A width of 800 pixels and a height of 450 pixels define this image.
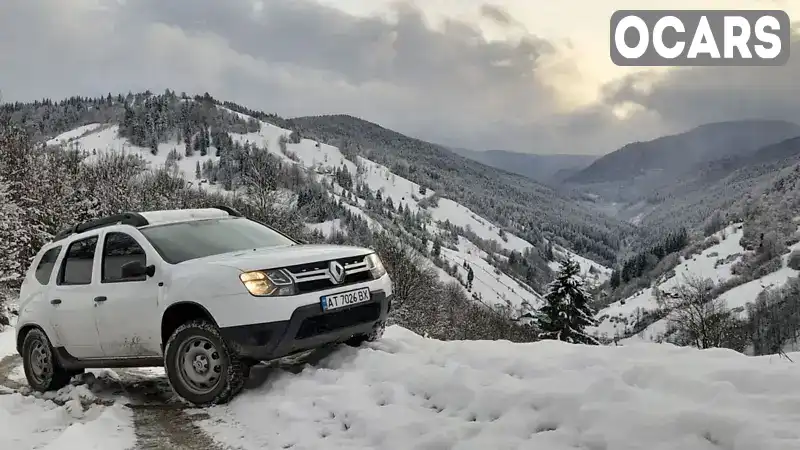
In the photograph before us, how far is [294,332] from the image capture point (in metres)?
5.61

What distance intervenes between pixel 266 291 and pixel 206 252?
4.03 ft

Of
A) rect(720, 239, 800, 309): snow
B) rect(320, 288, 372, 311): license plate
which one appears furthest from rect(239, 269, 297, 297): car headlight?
rect(720, 239, 800, 309): snow

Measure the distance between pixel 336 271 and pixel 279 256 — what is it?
1.94 ft

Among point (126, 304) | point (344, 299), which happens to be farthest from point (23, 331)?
point (344, 299)

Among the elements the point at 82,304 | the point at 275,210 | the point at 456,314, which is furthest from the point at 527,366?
the point at 456,314

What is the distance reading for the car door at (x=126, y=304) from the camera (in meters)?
6.08

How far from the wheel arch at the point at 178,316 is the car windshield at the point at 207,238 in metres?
0.50

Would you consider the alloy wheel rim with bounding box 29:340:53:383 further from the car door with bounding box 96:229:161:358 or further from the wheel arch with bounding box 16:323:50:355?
the car door with bounding box 96:229:161:358

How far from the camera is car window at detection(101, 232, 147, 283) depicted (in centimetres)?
638

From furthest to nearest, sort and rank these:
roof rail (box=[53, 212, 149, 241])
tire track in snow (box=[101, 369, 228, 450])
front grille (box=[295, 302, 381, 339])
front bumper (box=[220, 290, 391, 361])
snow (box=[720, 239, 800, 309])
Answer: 1. snow (box=[720, 239, 800, 309])
2. roof rail (box=[53, 212, 149, 241])
3. front grille (box=[295, 302, 381, 339])
4. front bumper (box=[220, 290, 391, 361])
5. tire track in snow (box=[101, 369, 228, 450])

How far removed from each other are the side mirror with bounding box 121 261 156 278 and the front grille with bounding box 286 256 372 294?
151 centimetres

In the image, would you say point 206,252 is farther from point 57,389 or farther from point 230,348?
point 57,389

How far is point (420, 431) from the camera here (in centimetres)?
425

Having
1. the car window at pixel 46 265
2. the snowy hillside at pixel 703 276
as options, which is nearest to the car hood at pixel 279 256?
the car window at pixel 46 265
